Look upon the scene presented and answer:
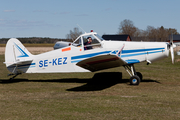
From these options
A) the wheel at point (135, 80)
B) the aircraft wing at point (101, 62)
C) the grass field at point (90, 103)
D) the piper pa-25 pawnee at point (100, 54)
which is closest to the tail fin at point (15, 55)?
the piper pa-25 pawnee at point (100, 54)

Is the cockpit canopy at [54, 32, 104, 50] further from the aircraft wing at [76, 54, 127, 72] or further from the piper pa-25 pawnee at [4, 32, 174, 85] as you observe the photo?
the aircraft wing at [76, 54, 127, 72]

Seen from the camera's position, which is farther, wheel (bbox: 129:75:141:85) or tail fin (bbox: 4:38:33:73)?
tail fin (bbox: 4:38:33:73)

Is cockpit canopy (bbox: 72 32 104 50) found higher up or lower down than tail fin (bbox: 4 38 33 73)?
higher up

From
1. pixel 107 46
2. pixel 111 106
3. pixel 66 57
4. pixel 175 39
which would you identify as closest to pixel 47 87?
pixel 66 57

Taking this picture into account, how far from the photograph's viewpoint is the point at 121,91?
827 cm

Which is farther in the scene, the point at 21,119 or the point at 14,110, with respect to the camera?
the point at 14,110

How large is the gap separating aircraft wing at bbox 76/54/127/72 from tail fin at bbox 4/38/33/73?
10.4 ft

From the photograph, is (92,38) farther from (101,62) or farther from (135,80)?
(135,80)

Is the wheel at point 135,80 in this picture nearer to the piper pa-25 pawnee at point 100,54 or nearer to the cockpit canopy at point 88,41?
the piper pa-25 pawnee at point 100,54

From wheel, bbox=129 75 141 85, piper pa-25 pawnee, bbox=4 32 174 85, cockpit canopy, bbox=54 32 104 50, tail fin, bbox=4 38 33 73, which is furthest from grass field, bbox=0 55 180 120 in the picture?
cockpit canopy, bbox=54 32 104 50

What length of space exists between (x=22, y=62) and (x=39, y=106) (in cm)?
447

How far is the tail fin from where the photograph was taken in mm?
10393

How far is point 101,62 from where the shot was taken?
859cm

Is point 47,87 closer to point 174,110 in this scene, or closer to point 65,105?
point 65,105
